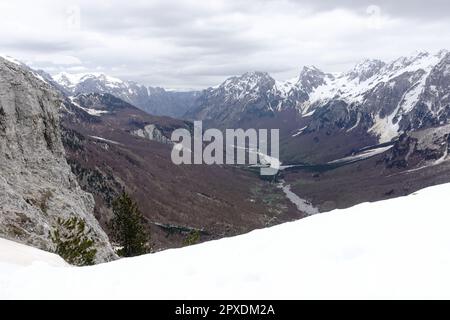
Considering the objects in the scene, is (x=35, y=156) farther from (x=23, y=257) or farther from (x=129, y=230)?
(x=23, y=257)

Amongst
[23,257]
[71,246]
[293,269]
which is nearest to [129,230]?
[71,246]

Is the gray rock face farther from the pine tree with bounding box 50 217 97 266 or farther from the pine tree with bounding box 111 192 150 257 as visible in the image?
the pine tree with bounding box 111 192 150 257

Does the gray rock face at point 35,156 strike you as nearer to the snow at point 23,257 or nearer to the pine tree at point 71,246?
the pine tree at point 71,246

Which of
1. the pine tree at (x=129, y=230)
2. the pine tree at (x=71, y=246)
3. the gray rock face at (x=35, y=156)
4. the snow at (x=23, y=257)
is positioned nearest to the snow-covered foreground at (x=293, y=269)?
the snow at (x=23, y=257)

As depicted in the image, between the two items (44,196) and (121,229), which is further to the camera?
(121,229)

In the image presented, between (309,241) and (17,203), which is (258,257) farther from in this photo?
(17,203)

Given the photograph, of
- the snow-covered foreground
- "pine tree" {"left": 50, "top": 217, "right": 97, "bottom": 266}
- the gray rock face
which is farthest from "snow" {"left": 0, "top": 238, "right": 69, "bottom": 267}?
the gray rock face
